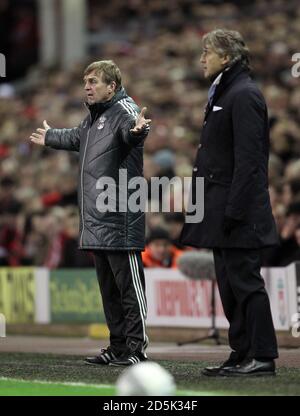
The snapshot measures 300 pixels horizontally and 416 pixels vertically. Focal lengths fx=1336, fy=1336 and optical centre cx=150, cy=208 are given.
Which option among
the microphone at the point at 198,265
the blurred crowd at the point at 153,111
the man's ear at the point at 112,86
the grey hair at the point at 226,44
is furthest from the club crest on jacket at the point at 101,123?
the blurred crowd at the point at 153,111

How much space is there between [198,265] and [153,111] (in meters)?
8.49

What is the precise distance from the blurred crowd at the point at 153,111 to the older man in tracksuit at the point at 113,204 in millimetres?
3707

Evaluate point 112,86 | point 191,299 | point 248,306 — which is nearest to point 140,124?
point 112,86

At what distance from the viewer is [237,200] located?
9.34 m

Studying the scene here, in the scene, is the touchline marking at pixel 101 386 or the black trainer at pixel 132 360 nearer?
the touchline marking at pixel 101 386

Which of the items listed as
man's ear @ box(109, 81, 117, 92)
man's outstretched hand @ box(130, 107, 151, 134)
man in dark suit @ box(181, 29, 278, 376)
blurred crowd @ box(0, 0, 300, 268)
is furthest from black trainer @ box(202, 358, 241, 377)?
blurred crowd @ box(0, 0, 300, 268)

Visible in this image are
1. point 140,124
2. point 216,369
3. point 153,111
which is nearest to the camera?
point 216,369

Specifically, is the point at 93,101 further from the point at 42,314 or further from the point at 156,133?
the point at 156,133

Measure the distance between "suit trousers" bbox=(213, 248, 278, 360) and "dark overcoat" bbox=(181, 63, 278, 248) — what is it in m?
0.12

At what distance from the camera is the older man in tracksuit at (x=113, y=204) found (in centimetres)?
1033

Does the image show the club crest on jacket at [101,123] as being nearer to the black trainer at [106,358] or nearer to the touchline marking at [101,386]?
the black trainer at [106,358]

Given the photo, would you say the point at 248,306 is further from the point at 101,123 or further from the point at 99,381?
the point at 101,123

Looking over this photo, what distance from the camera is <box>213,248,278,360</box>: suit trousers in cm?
944

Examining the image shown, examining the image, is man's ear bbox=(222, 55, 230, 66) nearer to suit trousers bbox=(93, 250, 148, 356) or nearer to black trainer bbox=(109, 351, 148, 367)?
suit trousers bbox=(93, 250, 148, 356)
